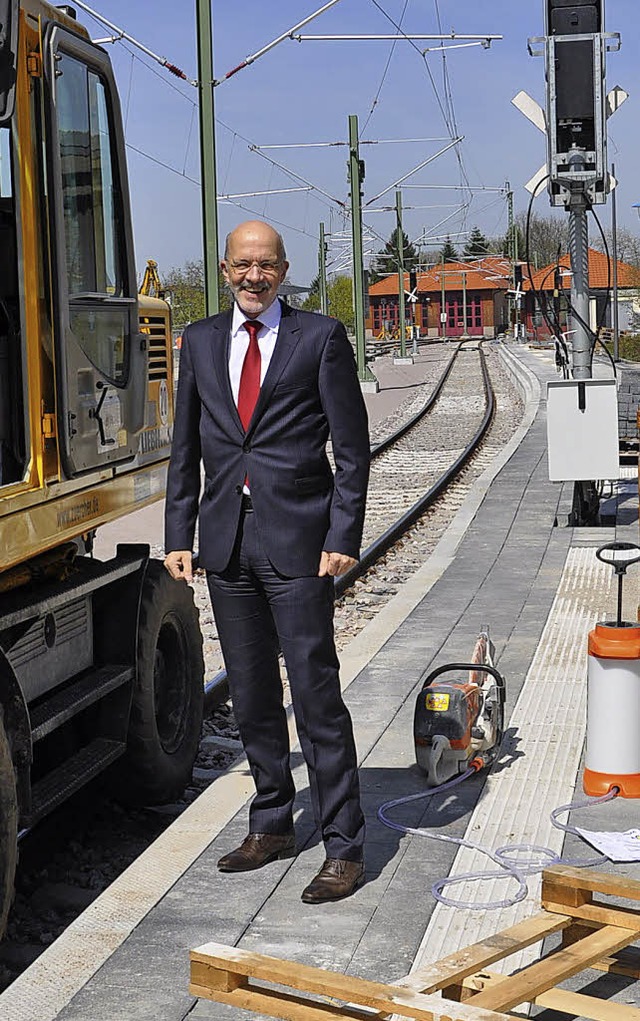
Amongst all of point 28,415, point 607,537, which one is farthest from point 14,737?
point 607,537

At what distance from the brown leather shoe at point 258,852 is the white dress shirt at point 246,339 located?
149 cm

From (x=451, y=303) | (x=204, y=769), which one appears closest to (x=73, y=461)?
(x=204, y=769)

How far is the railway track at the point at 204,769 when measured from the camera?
5293mm

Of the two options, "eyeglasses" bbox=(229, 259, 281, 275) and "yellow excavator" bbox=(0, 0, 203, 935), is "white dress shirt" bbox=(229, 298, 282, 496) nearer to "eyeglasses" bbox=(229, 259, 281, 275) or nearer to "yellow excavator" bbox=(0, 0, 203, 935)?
"eyeglasses" bbox=(229, 259, 281, 275)

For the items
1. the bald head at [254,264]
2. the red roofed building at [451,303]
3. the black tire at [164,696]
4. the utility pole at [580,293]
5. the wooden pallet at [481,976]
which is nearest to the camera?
the wooden pallet at [481,976]

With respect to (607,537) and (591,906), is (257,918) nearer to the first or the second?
(591,906)

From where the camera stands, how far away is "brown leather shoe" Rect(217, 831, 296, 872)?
4746 mm

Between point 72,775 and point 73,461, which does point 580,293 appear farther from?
point 72,775

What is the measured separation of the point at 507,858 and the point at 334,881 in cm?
71

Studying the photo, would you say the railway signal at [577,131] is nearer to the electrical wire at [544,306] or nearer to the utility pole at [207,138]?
the electrical wire at [544,306]

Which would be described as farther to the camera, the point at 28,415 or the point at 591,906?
the point at 28,415

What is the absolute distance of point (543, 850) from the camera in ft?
16.0

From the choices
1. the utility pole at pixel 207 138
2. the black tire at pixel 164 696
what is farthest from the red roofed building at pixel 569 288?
the black tire at pixel 164 696

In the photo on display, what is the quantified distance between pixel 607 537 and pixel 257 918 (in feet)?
26.9
